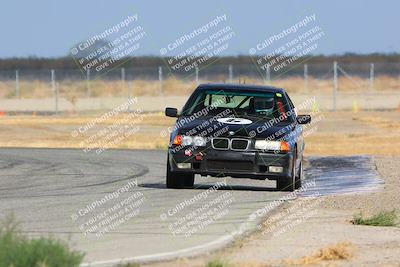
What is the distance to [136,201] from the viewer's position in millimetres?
17938

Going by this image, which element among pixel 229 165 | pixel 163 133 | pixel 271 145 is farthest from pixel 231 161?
pixel 163 133

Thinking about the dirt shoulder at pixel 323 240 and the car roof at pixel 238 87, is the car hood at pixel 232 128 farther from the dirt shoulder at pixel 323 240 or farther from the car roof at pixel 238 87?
the dirt shoulder at pixel 323 240

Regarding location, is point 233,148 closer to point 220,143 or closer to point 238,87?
point 220,143

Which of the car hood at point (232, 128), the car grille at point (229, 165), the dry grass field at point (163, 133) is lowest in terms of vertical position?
the dry grass field at point (163, 133)

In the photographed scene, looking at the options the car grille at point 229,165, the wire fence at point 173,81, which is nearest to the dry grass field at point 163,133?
the wire fence at point 173,81

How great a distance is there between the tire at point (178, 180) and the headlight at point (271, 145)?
1.27m

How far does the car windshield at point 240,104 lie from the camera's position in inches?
799

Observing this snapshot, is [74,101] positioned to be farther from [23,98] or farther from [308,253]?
[308,253]

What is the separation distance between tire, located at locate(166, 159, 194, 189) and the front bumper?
0.47 metres

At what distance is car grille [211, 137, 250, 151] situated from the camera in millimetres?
19281

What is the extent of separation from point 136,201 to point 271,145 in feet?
8.18

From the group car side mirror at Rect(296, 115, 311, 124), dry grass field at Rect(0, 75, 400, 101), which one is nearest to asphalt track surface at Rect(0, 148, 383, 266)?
car side mirror at Rect(296, 115, 311, 124)

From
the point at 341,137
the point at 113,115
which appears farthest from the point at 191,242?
the point at 113,115

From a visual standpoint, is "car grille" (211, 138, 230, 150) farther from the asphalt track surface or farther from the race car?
the asphalt track surface
